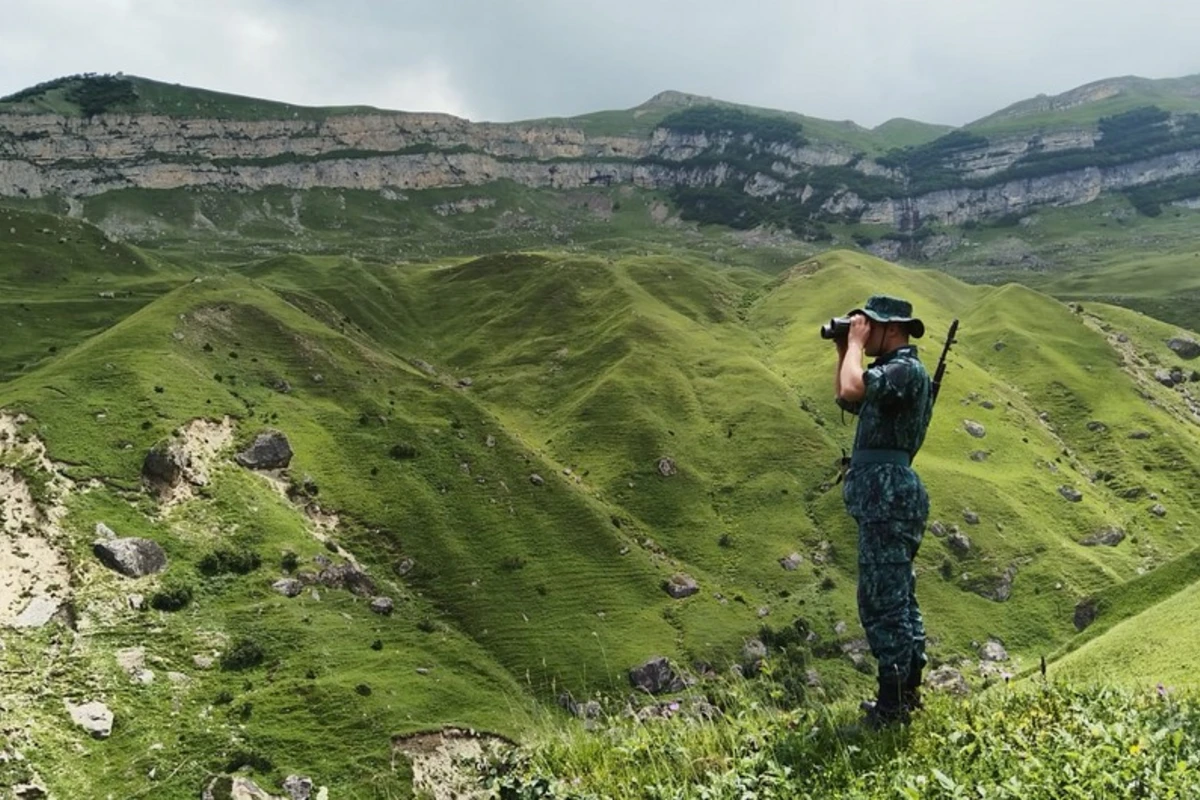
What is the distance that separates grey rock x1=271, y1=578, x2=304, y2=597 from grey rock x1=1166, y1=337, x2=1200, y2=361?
197m

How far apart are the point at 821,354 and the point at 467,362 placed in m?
75.2

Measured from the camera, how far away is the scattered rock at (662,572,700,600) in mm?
103312

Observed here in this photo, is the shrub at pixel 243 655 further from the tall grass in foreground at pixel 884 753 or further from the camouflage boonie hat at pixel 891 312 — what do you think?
the camouflage boonie hat at pixel 891 312

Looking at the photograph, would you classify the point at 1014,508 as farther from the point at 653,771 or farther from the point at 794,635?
the point at 653,771

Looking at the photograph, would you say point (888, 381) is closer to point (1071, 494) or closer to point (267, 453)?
point (267, 453)

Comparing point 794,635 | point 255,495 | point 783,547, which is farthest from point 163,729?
point 783,547

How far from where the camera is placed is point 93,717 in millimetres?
63062

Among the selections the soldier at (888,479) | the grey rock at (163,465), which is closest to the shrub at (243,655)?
the grey rock at (163,465)

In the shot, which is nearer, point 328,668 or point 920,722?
point 920,722

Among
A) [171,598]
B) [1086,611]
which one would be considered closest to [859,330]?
[1086,611]

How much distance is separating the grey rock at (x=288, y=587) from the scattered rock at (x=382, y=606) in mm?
8291

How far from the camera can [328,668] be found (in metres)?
77.4

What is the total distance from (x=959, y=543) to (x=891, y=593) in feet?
387

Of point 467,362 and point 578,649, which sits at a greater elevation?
point 467,362
